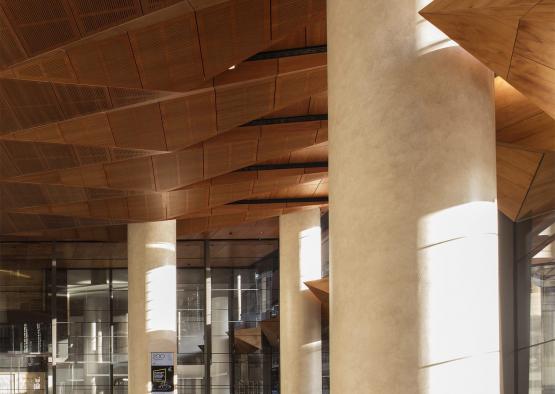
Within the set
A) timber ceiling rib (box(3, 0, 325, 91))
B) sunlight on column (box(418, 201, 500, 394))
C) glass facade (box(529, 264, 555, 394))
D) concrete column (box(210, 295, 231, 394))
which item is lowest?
concrete column (box(210, 295, 231, 394))

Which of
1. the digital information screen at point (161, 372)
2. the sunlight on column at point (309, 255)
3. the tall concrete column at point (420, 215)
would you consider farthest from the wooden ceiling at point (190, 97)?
the digital information screen at point (161, 372)

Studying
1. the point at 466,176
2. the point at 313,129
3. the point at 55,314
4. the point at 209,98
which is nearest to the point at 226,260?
the point at 55,314

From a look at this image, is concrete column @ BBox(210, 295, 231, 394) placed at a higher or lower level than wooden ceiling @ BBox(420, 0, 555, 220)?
lower

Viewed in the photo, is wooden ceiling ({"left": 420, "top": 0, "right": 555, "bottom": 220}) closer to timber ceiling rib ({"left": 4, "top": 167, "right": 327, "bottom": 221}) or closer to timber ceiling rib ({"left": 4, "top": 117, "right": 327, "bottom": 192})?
timber ceiling rib ({"left": 4, "top": 117, "right": 327, "bottom": 192})

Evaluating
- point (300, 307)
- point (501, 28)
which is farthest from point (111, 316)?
point (501, 28)

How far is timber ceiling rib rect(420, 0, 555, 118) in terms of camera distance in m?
5.75

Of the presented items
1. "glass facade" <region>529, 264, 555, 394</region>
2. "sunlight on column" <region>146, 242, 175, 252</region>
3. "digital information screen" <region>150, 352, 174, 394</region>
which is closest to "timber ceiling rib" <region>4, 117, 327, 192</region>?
"sunlight on column" <region>146, 242, 175, 252</region>

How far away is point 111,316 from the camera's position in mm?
37219

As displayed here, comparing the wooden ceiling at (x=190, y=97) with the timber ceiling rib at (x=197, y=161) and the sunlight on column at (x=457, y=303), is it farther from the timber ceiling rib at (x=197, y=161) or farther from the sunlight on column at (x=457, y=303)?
the sunlight on column at (x=457, y=303)

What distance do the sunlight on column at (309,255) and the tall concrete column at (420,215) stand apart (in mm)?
23150

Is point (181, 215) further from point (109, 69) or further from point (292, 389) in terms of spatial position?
point (109, 69)

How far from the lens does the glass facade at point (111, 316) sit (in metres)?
35.2

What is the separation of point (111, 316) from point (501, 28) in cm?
3363

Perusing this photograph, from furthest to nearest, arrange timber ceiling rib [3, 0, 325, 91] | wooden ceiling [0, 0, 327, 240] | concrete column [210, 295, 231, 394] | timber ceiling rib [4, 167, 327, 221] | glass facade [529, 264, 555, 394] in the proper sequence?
concrete column [210, 295, 231, 394]
timber ceiling rib [4, 167, 327, 221]
glass facade [529, 264, 555, 394]
wooden ceiling [0, 0, 327, 240]
timber ceiling rib [3, 0, 325, 91]
